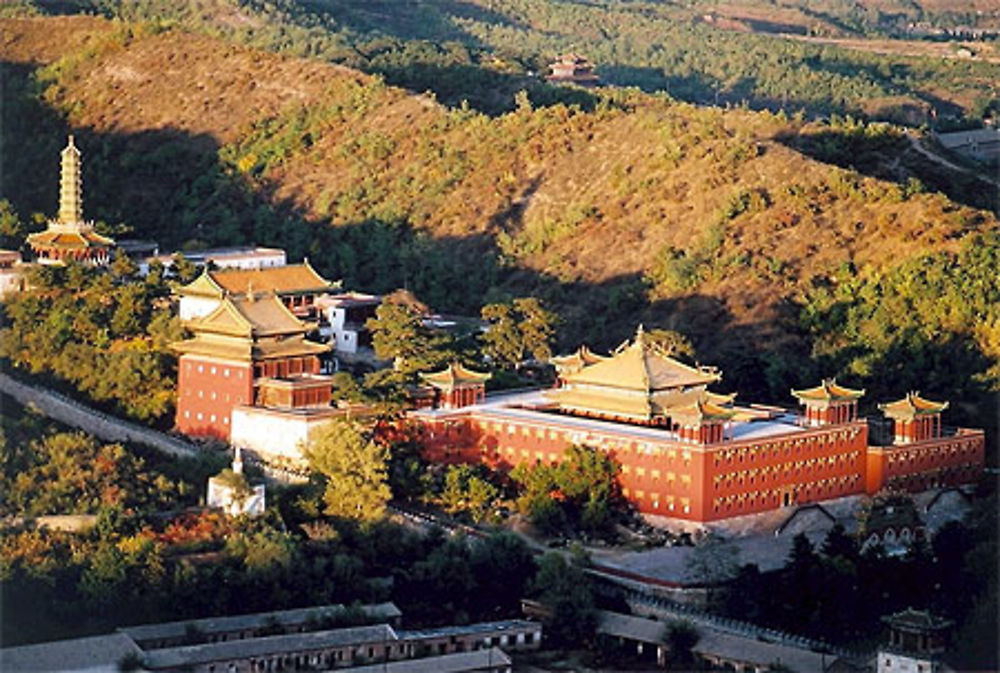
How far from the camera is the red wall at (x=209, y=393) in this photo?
60.8m

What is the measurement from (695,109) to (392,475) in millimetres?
35695

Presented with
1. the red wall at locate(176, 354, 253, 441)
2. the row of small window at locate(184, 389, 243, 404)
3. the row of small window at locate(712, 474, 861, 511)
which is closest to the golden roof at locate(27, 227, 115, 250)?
the red wall at locate(176, 354, 253, 441)

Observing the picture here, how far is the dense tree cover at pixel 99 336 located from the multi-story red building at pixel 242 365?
1.05m

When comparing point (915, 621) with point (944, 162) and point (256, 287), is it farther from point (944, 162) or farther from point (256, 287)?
point (944, 162)

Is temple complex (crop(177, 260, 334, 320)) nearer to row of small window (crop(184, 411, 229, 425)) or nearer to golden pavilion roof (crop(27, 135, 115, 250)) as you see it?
row of small window (crop(184, 411, 229, 425))

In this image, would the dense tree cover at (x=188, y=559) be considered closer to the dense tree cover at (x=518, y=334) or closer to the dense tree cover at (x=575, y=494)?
the dense tree cover at (x=575, y=494)

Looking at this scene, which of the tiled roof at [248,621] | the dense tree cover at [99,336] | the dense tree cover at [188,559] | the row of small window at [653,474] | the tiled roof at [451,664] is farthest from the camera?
the dense tree cover at [99,336]

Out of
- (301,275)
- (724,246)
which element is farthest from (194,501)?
(724,246)

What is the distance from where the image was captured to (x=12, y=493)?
179 feet

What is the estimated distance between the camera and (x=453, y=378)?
6056 cm

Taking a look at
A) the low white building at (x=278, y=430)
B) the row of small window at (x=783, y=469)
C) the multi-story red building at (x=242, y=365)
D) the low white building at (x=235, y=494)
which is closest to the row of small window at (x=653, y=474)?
the row of small window at (x=783, y=469)

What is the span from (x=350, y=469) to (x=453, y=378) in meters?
4.80

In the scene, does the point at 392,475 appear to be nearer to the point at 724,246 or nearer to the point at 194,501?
the point at 194,501

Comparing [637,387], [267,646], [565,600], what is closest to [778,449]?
[637,387]
